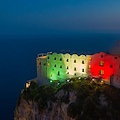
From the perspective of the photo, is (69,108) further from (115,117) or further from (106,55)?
(106,55)

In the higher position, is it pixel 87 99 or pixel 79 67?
pixel 79 67

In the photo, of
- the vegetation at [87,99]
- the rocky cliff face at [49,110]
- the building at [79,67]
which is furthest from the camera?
the building at [79,67]

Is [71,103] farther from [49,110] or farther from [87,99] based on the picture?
[49,110]

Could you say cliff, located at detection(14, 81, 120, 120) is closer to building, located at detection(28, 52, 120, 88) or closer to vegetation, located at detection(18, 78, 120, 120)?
vegetation, located at detection(18, 78, 120, 120)

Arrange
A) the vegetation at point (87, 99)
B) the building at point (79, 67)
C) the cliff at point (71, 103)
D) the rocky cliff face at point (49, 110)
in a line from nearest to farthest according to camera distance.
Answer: the vegetation at point (87, 99) < the cliff at point (71, 103) < the rocky cliff face at point (49, 110) < the building at point (79, 67)

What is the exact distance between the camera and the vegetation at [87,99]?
3238 centimetres

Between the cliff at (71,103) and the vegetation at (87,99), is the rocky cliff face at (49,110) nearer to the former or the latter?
the cliff at (71,103)

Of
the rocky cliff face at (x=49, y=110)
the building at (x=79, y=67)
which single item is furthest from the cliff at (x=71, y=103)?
the building at (x=79, y=67)

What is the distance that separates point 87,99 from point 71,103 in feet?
14.9

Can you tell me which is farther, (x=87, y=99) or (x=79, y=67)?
(x=79, y=67)

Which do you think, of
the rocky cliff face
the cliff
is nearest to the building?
the cliff

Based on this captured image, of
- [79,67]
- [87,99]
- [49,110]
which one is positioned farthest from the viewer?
[79,67]

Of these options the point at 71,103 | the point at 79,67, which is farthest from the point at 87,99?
the point at 79,67

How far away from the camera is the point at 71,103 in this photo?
119ft
